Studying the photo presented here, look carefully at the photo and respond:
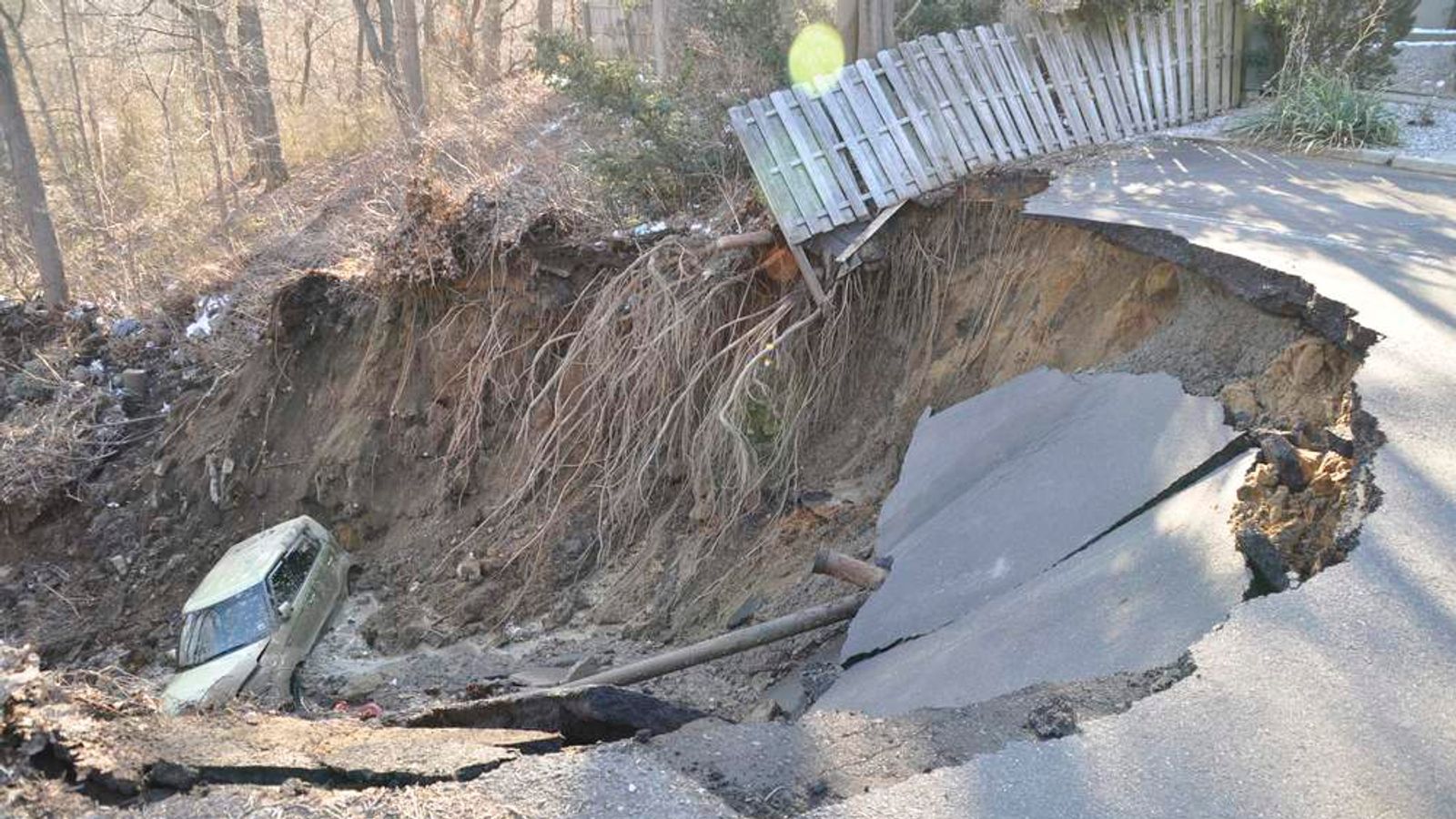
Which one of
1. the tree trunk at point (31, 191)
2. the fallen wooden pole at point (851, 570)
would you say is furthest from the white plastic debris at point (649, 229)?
the tree trunk at point (31, 191)

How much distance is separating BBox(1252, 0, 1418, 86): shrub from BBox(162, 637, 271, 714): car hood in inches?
420

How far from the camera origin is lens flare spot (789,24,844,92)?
1030cm

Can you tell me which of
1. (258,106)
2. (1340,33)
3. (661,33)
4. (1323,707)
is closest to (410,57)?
(258,106)

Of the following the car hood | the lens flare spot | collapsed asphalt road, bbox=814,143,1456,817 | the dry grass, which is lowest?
the car hood

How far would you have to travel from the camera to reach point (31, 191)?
514 inches

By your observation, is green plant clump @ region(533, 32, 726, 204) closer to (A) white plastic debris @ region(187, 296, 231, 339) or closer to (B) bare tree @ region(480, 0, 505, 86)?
(A) white plastic debris @ region(187, 296, 231, 339)

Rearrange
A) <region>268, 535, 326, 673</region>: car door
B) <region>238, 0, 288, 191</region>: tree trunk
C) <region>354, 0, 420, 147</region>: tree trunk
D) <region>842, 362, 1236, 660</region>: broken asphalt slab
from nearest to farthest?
<region>842, 362, 1236, 660</region>: broken asphalt slab, <region>268, 535, 326, 673</region>: car door, <region>238, 0, 288, 191</region>: tree trunk, <region>354, 0, 420, 147</region>: tree trunk

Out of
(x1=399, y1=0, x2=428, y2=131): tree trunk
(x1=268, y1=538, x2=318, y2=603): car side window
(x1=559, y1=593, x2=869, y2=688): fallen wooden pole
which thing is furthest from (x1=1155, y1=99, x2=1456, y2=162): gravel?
(x1=399, y1=0, x2=428, y2=131): tree trunk

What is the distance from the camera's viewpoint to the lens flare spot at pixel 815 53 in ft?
33.8

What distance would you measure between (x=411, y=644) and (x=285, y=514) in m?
2.99

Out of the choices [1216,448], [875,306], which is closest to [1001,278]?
[875,306]

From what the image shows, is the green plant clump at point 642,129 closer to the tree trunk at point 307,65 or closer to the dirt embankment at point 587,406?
the dirt embankment at point 587,406

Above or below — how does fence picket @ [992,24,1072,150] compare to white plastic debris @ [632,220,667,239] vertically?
above

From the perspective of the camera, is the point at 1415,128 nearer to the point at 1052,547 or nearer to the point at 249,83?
the point at 1052,547
